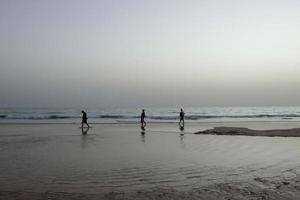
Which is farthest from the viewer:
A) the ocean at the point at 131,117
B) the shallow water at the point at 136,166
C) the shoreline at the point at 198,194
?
the ocean at the point at 131,117

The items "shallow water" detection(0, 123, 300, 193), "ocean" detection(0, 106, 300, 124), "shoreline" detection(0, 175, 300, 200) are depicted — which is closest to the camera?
"shoreline" detection(0, 175, 300, 200)

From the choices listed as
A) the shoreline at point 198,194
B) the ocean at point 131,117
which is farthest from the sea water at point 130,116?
the shoreline at point 198,194

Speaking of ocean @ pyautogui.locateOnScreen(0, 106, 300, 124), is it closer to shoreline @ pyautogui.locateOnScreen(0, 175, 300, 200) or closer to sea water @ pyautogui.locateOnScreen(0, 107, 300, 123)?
sea water @ pyautogui.locateOnScreen(0, 107, 300, 123)

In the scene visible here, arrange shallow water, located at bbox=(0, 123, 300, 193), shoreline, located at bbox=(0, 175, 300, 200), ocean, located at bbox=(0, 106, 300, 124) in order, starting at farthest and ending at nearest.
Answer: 1. ocean, located at bbox=(0, 106, 300, 124)
2. shallow water, located at bbox=(0, 123, 300, 193)
3. shoreline, located at bbox=(0, 175, 300, 200)

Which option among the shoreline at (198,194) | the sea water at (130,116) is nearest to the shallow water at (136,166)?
the shoreline at (198,194)

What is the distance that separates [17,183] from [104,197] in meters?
3.10

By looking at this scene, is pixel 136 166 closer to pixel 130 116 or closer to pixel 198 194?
pixel 198 194

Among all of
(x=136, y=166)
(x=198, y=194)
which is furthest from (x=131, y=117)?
(x=198, y=194)

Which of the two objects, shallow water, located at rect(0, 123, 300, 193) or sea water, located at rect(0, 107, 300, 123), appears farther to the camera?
sea water, located at rect(0, 107, 300, 123)

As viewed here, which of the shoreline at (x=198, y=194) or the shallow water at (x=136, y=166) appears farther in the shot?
the shallow water at (x=136, y=166)

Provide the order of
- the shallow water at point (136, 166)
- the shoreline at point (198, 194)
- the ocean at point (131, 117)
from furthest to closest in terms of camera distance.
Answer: the ocean at point (131, 117) < the shallow water at point (136, 166) < the shoreline at point (198, 194)

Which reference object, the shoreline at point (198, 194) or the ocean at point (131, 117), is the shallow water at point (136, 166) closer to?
the shoreline at point (198, 194)

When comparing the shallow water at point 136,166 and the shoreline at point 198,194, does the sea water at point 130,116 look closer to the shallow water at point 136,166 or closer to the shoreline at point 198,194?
the shallow water at point 136,166

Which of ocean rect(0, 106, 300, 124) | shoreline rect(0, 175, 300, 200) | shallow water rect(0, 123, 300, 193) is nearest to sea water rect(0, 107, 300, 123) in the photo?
ocean rect(0, 106, 300, 124)
